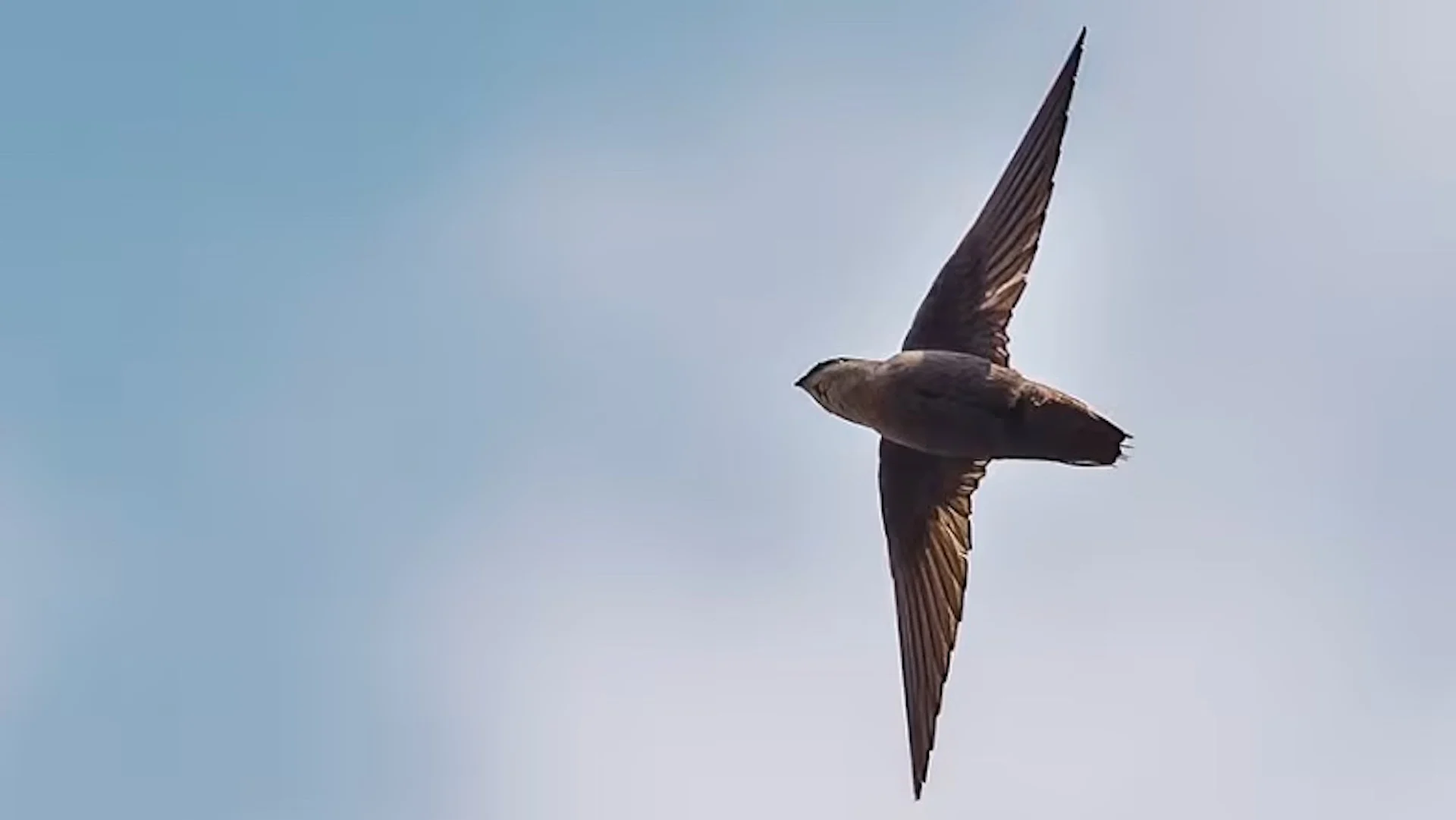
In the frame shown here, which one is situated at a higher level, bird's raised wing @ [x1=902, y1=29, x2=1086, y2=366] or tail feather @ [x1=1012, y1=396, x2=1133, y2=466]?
bird's raised wing @ [x1=902, y1=29, x2=1086, y2=366]

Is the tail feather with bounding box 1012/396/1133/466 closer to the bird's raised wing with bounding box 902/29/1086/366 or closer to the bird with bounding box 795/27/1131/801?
the bird with bounding box 795/27/1131/801

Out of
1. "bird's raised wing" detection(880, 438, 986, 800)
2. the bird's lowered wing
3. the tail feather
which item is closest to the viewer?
the tail feather

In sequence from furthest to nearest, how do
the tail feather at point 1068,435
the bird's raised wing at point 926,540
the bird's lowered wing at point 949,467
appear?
the bird's raised wing at point 926,540 → the bird's lowered wing at point 949,467 → the tail feather at point 1068,435

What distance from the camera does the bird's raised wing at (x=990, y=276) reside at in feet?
40.2

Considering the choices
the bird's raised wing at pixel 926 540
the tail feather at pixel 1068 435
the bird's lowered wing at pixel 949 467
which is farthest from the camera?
the bird's raised wing at pixel 926 540

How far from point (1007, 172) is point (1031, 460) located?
5.04 ft

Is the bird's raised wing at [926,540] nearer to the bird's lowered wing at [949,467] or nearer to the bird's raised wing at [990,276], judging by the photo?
the bird's lowered wing at [949,467]

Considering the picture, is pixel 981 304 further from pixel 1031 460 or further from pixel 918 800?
pixel 918 800

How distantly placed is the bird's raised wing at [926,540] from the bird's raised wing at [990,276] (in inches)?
24.8

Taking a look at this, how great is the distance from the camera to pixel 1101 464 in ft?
37.1

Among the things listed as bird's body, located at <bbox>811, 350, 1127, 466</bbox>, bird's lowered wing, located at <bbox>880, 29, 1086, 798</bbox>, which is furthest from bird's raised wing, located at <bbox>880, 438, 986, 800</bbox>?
bird's body, located at <bbox>811, 350, 1127, 466</bbox>

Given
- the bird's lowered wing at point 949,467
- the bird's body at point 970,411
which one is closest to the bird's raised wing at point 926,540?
the bird's lowered wing at point 949,467

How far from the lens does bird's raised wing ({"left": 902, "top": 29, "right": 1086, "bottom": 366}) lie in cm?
1226

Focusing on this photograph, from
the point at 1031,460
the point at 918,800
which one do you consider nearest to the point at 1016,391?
the point at 1031,460
